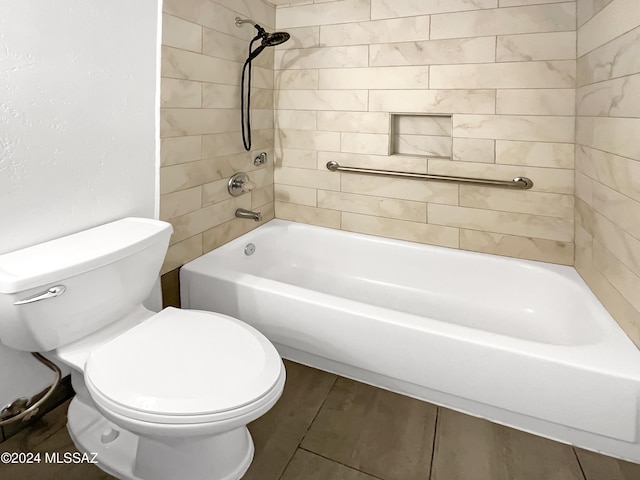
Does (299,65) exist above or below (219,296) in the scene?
above

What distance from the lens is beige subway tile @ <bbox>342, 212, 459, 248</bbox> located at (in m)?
2.44

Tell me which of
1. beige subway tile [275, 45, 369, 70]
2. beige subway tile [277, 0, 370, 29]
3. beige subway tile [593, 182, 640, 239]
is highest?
beige subway tile [277, 0, 370, 29]

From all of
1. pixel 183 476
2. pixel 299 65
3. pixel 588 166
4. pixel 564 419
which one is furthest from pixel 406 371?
pixel 299 65

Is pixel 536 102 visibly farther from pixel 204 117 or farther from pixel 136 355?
pixel 136 355

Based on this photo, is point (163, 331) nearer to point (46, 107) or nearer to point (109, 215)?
point (109, 215)

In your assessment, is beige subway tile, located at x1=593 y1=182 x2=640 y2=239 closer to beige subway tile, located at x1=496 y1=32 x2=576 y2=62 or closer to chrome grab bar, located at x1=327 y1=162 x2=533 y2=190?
chrome grab bar, located at x1=327 y1=162 x2=533 y2=190

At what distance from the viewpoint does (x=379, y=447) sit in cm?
152

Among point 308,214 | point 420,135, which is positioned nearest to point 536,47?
point 420,135

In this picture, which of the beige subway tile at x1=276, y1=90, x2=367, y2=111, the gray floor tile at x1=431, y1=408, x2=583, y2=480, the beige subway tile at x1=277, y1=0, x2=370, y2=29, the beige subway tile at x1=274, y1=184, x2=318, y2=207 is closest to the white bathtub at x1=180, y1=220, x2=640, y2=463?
the gray floor tile at x1=431, y1=408, x2=583, y2=480

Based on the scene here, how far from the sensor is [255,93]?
2.53m

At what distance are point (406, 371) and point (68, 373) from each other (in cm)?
Answer: 134

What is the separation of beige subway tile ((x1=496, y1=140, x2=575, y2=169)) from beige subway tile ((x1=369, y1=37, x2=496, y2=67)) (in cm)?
45

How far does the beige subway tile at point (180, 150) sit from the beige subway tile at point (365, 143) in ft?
2.91

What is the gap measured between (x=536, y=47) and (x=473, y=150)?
21.7 inches
